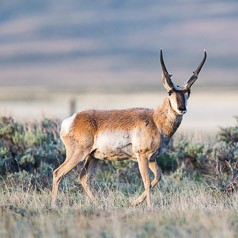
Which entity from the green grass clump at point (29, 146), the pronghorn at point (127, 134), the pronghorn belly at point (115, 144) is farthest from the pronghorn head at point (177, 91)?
the green grass clump at point (29, 146)

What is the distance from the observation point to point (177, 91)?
11609mm

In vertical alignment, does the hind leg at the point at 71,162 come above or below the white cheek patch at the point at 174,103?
below

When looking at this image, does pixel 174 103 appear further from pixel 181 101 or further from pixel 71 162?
pixel 71 162

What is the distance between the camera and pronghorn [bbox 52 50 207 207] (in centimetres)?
1190

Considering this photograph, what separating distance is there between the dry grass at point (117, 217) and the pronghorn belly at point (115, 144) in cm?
69

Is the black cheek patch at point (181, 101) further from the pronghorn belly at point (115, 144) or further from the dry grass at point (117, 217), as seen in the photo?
the dry grass at point (117, 217)

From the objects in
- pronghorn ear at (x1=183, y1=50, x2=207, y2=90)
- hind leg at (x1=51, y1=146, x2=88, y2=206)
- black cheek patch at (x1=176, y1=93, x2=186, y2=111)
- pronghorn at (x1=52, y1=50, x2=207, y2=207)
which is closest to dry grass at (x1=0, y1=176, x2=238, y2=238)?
hind leg at (x1=51, y1=146, x2=88, y2=206)

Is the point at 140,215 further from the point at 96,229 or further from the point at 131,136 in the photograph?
the point at 131,136

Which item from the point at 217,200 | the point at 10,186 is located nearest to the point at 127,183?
the point at 10,186

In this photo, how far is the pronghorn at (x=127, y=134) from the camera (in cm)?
1190

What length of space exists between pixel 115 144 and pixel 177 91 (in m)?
1.39

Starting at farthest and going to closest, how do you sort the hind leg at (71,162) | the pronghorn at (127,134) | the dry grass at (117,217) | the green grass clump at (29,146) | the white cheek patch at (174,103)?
the green grass clump at (29,146) → the hind leg at (71,162) → the pronghorn at (127,134) → the white cheek patch at (174,103) → the dry grass at (117,217)

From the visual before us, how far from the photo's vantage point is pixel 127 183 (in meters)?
15.0

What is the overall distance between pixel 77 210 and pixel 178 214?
4.60 feet
